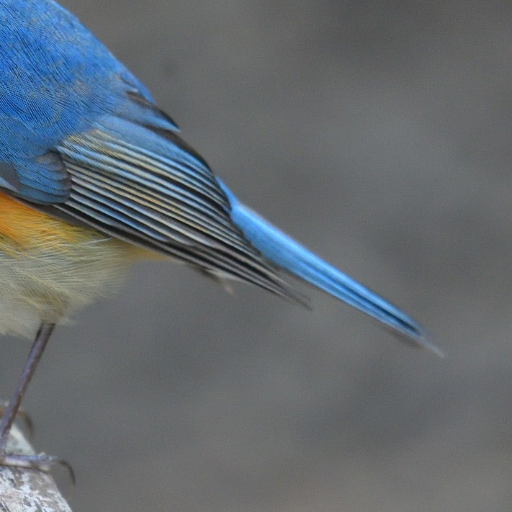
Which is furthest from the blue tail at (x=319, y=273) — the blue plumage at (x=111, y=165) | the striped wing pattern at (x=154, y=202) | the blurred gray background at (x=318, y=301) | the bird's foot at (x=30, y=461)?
the blurred gray background at (x=318, y=301)

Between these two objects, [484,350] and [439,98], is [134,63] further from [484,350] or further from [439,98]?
[484,350]

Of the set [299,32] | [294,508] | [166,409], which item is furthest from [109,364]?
[299,32]

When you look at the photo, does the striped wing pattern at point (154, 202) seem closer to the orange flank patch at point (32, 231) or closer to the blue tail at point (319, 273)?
the orange flank patch at point (32, 231)

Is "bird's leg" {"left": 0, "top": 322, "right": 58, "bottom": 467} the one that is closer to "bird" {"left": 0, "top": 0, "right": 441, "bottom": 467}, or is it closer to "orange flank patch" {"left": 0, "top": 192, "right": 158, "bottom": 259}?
"bird" {"left": 0, "top": 0, "right": 441, "bottom": 467}

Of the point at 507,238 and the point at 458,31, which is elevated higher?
the point at 458,31

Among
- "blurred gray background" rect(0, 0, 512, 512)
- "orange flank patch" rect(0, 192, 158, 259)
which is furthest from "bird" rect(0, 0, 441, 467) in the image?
"blurred gray background" rect(0, 0, 512, 512)
